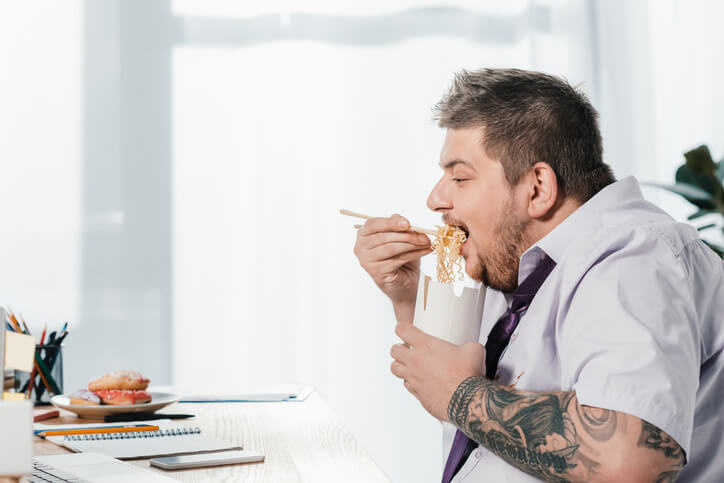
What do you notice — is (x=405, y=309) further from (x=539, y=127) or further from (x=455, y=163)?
(x=539, y=127)

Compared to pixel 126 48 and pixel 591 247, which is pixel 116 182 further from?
pixel 591 247

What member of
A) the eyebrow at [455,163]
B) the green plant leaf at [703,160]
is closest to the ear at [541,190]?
the eyebrow at [455,163]

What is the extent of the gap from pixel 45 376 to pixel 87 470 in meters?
0.78

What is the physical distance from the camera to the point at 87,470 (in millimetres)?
942

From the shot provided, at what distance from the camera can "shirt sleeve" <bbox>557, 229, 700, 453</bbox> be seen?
2.77ft

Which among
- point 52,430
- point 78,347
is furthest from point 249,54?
point 52,430

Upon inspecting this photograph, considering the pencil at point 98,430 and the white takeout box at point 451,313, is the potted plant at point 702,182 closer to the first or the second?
the white takeout box at point 451,313

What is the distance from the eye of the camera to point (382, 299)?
2803mm

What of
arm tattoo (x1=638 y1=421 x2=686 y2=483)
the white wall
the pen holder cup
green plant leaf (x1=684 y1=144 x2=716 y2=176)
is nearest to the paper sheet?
the pen holder cup

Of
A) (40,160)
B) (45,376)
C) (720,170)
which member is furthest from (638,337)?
(40,160)

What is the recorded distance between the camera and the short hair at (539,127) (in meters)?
1.21

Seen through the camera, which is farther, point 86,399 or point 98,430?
point 86,399

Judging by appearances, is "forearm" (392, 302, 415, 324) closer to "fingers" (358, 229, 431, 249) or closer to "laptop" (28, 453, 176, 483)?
"fingers" (358, 229, 431, 249)

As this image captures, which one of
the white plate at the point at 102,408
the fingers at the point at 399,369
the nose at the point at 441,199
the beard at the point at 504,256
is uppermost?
the nose at the point at 441,199
